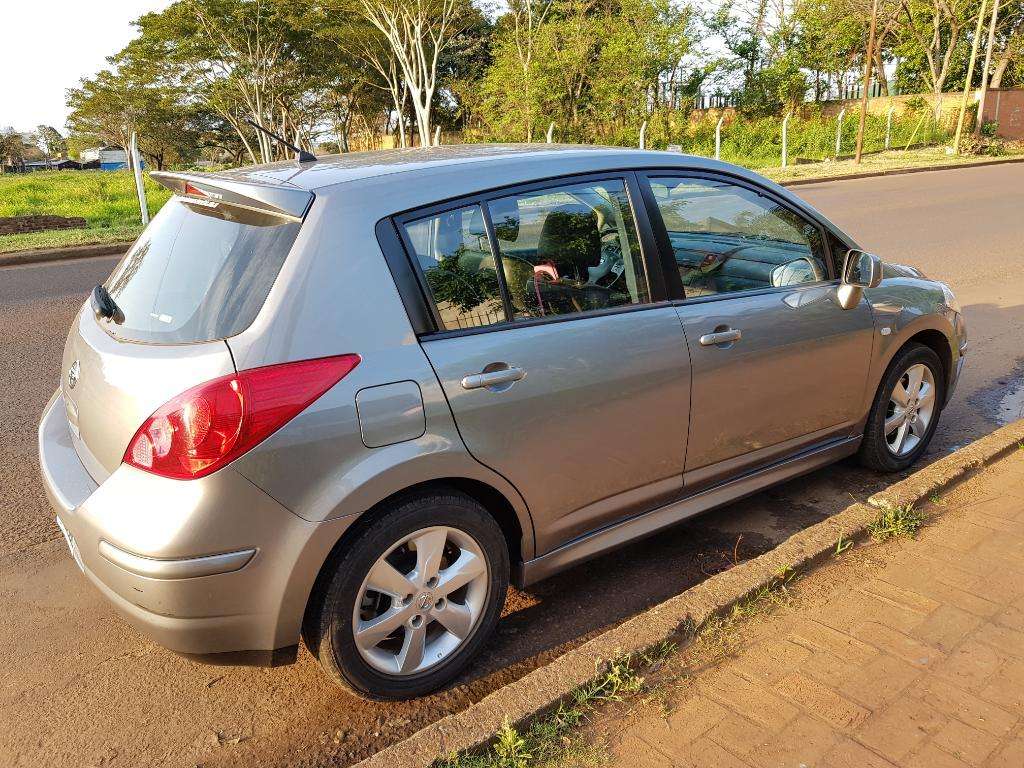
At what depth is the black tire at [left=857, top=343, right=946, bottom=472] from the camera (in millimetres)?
3871

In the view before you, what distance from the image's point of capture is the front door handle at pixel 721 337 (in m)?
3.03

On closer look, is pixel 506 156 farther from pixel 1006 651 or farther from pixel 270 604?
A: pixel 1006 651

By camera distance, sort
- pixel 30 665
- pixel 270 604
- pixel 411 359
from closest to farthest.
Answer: pixel 270 604, pixel 411 359, pixel 30 665

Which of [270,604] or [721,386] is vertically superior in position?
[721,386]

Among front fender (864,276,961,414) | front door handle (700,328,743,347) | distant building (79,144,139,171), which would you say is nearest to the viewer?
front door handle (700,328,743,347)

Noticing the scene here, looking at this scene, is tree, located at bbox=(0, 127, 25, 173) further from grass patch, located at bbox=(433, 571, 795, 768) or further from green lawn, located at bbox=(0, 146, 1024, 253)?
grass patch, located at bbox=(433, 571, 795, 768)

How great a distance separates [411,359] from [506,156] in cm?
93

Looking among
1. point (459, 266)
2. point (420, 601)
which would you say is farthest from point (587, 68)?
point (420, 601)

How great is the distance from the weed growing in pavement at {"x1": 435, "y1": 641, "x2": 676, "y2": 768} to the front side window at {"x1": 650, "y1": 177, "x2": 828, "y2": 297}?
143 cm

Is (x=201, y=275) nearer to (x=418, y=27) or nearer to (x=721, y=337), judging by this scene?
(x=721, y=337)

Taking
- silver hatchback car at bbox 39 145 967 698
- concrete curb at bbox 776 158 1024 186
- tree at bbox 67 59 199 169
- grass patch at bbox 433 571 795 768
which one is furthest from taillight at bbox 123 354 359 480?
tree at bbox 67 59 199 169

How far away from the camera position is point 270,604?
2219mm

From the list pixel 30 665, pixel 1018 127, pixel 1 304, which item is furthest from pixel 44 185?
pixel 1018 127

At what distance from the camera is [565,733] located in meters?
2.20
